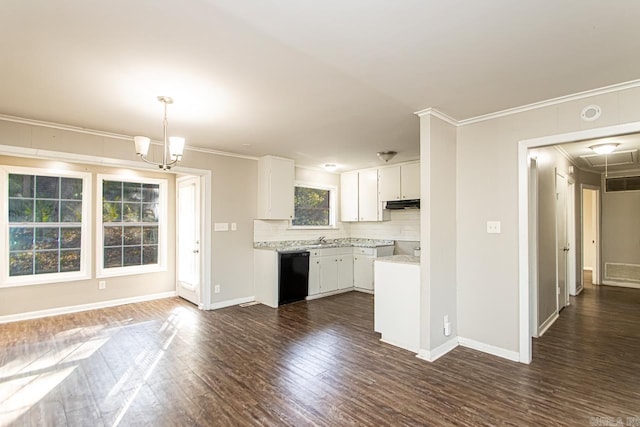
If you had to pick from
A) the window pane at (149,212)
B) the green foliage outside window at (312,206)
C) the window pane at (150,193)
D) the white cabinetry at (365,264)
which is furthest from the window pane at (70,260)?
the white cabinetry at (365,264)

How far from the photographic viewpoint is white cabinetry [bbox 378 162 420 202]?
5793 mm

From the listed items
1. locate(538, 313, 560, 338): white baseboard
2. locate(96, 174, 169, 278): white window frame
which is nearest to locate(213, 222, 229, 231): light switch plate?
locate(96, 174, 169, 278): white window frame

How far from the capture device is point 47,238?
4746 millimetres

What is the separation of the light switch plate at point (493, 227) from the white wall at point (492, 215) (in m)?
0.04

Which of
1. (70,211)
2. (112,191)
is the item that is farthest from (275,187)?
(70,211)

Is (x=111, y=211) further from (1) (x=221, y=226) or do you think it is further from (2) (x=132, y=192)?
(1) (x=221, y=226)

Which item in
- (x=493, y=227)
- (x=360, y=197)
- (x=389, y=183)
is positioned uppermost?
(x=389, y=183)

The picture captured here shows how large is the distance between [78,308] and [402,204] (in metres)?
5.46

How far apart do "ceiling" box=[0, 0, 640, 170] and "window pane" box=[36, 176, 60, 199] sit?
1.66 meters

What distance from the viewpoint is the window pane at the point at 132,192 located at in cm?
545

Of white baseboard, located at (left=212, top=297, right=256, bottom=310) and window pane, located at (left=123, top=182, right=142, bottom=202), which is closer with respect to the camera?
white baseboard, located at (left=212, top=297, right=256, bottom=310)

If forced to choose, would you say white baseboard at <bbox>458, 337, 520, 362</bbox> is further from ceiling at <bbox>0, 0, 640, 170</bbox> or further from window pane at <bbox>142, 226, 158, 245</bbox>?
window pane at <bbox>142, 226, 158, 245</bbox>

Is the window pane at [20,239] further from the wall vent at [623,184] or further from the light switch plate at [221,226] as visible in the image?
the wall vent at [623,184]

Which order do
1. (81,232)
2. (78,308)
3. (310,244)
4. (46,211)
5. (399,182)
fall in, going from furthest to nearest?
1. (310,244)
2. (399,182)
3. (81,232)
4. (78,308)
5. (46,211)
